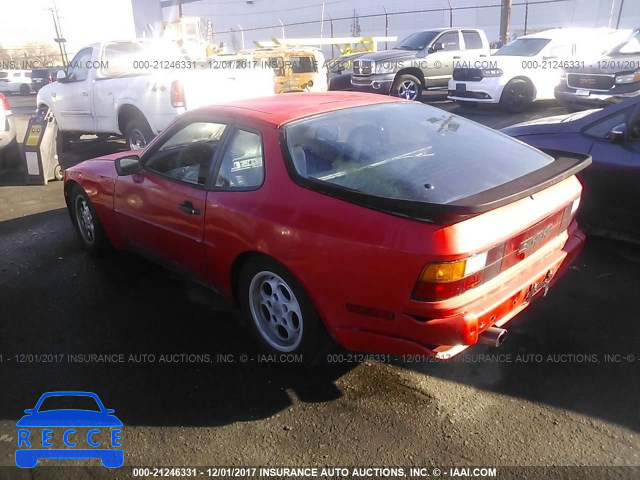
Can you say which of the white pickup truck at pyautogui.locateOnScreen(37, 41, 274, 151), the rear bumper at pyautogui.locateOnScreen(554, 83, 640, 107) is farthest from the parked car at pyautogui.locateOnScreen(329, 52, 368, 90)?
the rear bumper at pyautogui.locateOnScreen(554, 83, 640, 107)

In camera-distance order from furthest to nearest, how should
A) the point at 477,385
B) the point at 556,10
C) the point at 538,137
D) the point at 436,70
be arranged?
the point at 556,10, the point at 436,70, the point at 538,137, the point at 477,385

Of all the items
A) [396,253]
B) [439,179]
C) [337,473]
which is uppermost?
[439,179]

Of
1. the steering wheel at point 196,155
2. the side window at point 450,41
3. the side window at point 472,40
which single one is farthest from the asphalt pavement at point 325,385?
the side window at point 472,40

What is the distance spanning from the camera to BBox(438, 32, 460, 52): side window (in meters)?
14.3

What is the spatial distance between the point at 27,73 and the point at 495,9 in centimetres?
3199

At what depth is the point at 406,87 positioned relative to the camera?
13.8 m

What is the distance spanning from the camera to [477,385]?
294cm

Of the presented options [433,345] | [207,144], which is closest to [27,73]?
[207,144]

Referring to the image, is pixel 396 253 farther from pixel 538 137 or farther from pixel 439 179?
pixel 538 137

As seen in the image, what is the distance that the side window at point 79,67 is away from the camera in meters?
9.42

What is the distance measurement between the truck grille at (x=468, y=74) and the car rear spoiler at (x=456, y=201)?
9595mm

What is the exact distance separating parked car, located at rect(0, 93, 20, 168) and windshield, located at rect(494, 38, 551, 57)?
10335 mm

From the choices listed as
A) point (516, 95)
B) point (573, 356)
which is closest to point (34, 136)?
point (573, 356)

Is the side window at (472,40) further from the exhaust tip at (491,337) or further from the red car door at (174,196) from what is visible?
the exhaust tip at (491,337)
